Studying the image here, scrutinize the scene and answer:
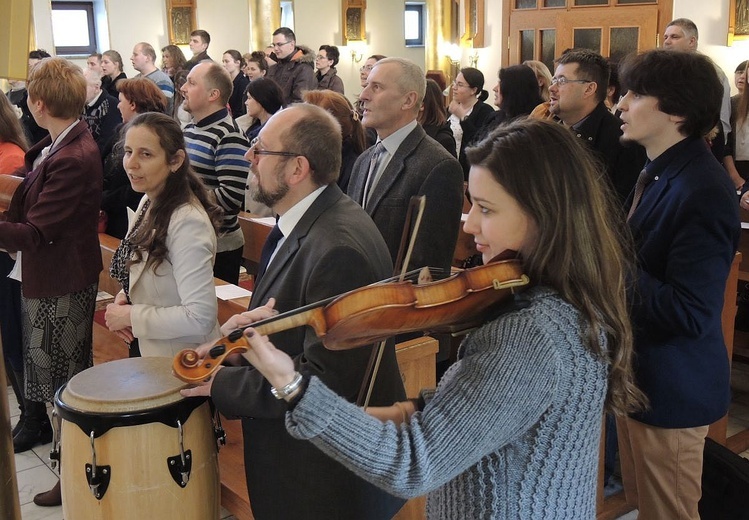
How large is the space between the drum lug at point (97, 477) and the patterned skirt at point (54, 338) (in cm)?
134

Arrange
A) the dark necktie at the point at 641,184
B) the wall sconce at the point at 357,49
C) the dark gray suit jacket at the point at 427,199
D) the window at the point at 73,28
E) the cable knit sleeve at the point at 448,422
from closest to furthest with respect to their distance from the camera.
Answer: the cable knit sleeve at the point at 448,422 → the dark necktie at the point at 641,184 → the dark gray suit jacket at the point at 427,199 → the window at the point at 73,28 → the wall sconce at the point at 357,49

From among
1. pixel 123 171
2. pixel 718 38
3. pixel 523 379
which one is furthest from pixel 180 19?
pixel 523 379

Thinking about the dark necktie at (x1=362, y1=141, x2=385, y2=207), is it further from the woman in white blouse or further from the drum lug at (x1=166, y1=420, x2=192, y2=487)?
the drum lug at (x1=166, y1=420, x2=192, y2=487)

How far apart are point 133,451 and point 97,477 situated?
108mm

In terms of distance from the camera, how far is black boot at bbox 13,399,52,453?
368 centimetres

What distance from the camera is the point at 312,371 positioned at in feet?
5.78

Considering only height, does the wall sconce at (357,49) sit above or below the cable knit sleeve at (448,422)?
above

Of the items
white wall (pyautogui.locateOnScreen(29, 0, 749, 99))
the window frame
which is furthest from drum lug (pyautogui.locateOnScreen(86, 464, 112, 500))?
the window frame

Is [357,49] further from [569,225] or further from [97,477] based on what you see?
[569,225]

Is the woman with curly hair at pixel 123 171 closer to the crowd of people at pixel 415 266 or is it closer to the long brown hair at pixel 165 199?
the crowd of people at pixel 415 266

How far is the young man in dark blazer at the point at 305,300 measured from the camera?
71.1 inches

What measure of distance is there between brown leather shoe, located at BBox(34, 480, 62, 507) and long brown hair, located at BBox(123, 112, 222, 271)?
132 cm

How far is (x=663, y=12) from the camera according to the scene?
925cm

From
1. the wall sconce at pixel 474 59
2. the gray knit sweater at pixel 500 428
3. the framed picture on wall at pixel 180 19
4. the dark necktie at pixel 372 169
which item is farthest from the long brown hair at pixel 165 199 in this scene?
the framed picture on wall at pixel 180 19
